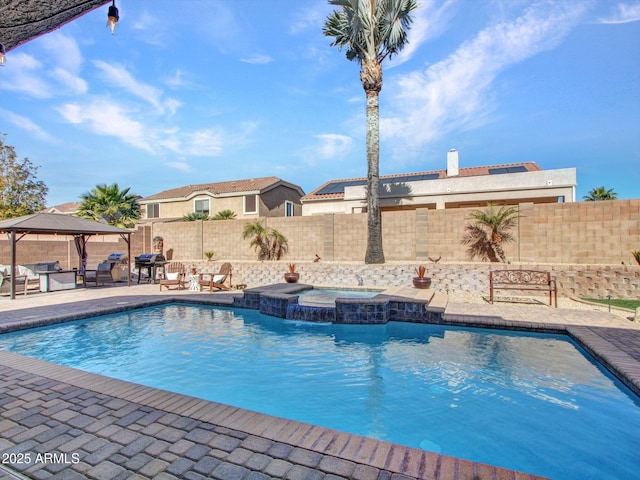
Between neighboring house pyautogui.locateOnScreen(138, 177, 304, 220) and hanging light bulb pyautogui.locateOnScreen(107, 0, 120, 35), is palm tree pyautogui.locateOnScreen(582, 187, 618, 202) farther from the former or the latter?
hanging light bulb pyautogui.locateOnScreen(107, 0, 120, 35)

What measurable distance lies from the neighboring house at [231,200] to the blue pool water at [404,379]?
748 inches

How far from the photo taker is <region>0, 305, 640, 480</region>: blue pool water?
12.4 ft

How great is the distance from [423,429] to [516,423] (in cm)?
116

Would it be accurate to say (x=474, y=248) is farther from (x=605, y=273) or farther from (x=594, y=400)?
(x=594, y=400)

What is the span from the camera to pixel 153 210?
31.3m

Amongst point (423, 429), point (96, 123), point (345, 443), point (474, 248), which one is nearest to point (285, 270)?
point (474, 248)

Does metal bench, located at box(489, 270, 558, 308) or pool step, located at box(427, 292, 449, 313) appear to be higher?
metal bench, located at box(489, 270, 558, 308)

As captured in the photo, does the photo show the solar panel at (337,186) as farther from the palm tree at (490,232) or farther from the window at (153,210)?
the window at (153,210)

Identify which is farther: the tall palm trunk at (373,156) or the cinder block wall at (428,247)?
the tall palm trunk at (373,156)

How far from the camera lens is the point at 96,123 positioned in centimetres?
1633

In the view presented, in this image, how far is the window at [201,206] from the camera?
2894 centimetres

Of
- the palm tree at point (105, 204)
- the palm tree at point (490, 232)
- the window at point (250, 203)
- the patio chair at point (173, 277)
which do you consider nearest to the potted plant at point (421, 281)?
the palm tree at point (490, 232)

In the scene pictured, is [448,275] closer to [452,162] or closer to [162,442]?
[452,162]

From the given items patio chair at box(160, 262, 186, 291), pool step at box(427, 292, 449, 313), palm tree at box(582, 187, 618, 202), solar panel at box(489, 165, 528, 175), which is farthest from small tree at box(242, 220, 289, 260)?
palm tree at box(582, 187, 618, 202)
